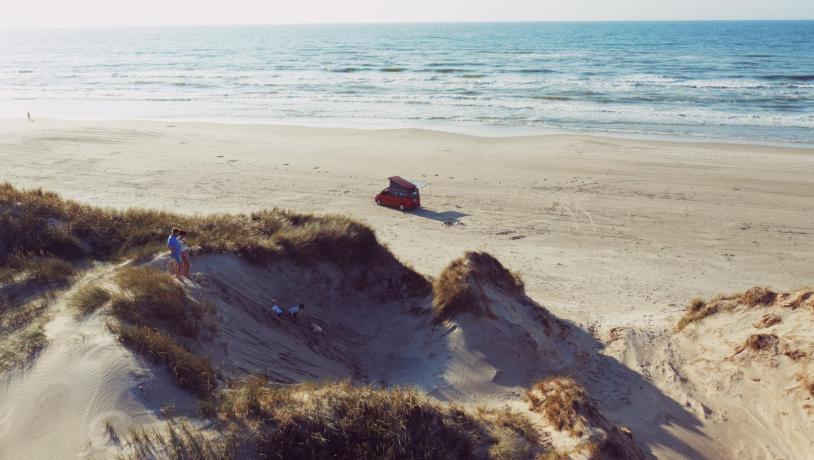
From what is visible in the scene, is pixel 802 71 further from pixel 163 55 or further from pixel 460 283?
pixel 163 55

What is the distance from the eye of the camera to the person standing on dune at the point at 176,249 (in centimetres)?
1098

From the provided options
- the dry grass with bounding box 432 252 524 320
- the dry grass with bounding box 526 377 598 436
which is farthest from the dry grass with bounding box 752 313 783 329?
the dry grass with bounding box 526 377 598 436

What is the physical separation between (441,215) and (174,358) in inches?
704

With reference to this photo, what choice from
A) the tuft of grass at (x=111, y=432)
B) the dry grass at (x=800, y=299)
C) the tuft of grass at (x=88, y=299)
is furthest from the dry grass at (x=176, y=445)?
the dry grass at (x=800, y=299)

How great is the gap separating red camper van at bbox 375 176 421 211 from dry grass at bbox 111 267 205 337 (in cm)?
1582

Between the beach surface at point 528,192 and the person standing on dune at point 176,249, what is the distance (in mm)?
9401

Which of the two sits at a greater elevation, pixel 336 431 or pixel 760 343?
pixel 336 431

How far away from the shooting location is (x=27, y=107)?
5503 centimetres

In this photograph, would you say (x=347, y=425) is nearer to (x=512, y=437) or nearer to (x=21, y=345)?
(x=512, y=437)

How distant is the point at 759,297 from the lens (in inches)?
540

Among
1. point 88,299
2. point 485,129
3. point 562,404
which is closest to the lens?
point 562,404

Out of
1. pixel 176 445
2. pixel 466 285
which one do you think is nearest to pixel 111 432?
pixel 176 445

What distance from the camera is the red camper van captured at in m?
25.6

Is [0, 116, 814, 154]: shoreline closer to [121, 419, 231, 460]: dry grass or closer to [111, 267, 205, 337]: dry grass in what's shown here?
[111, 267, 205, 337]: dry grass
